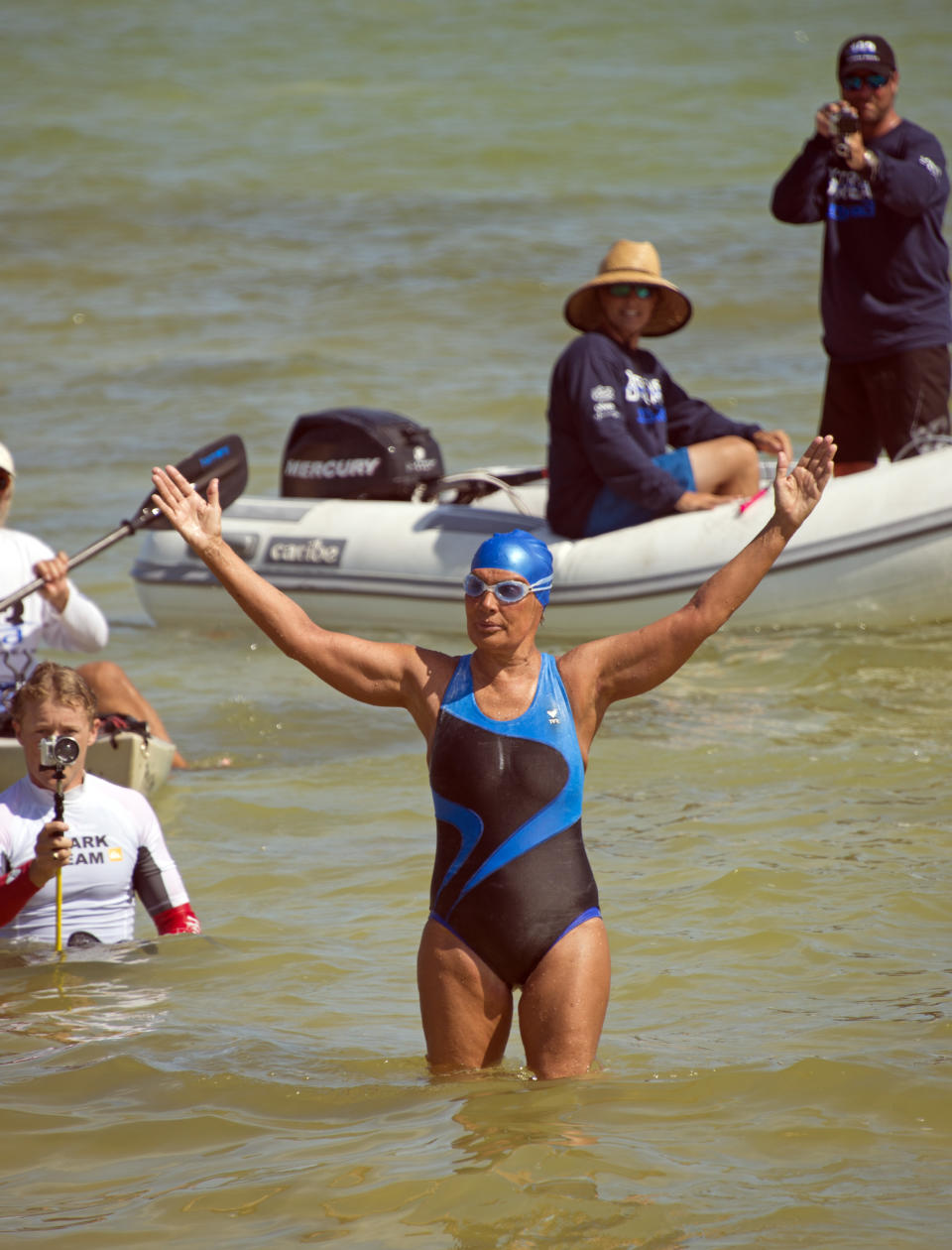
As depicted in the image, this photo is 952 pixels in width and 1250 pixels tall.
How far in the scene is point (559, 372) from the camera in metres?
7.42

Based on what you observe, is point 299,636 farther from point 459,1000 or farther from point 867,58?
point 867,58

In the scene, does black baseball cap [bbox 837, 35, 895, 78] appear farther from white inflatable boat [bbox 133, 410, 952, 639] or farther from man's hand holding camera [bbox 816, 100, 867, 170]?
white inflatable boat [bbox 133, 410, 952, 639]

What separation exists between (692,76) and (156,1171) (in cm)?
2314

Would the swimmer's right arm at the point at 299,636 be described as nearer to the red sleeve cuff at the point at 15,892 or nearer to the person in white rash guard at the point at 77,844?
the person in white rash guard at the point at 77,844

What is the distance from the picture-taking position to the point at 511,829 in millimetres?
3449

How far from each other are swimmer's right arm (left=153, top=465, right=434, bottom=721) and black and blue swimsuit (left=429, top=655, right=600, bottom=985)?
0.13m

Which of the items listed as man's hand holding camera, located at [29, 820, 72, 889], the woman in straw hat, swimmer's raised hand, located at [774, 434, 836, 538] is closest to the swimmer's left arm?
swimmer's raised hand, located at [774, 434, 836, 538]

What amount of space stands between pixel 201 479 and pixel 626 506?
2471 millimetres

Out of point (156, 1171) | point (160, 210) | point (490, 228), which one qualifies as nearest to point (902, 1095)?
point (156, 1171)

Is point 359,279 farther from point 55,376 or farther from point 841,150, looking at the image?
point 841,150

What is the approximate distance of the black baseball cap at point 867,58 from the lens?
6930 mm

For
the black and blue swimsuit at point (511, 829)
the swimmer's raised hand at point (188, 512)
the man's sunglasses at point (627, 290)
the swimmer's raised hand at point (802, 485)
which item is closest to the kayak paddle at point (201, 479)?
the swimmer's raised hand at point (188, 512)

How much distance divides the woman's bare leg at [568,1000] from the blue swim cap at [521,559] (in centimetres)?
71

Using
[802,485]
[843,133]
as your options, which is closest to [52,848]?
[802,485]
